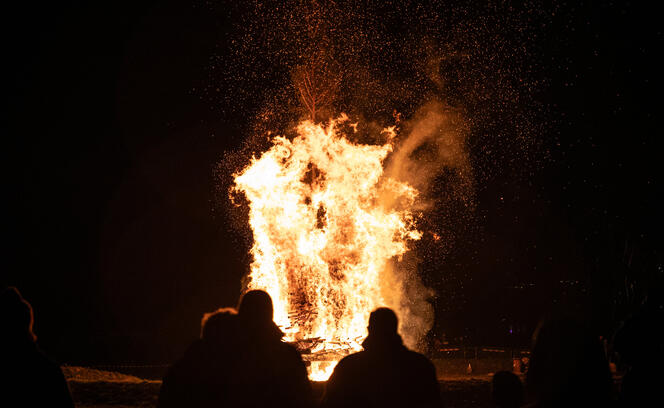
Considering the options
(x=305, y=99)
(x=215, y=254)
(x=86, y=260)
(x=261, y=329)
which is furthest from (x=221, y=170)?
(x=261, y=329)

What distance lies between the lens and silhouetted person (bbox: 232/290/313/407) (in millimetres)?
4438

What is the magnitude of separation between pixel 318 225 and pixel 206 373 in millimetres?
16391

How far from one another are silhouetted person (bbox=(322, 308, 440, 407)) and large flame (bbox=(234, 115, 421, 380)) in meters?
15.4

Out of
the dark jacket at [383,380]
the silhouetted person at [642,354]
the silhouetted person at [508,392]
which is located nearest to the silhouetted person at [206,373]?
the dark jacket at [383,380]

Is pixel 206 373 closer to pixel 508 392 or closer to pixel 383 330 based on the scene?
pixel 383 330

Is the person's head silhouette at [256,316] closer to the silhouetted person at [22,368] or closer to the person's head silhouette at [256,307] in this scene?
the person's head silhouette at [256,307]

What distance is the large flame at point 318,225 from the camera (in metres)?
20.3

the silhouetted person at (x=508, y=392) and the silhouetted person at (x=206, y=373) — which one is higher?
the silhouetted person at (x=206, y=373)

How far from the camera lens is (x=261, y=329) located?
4.50 metres

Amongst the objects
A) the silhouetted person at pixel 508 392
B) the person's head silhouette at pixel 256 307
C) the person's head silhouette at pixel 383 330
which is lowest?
the silhouetted person at pixel 508 392

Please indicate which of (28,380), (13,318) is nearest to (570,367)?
(28,380)

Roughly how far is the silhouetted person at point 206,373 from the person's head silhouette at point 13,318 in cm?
108

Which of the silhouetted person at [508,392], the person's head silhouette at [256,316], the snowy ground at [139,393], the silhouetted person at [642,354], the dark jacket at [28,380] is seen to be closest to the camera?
the silhouetted person at [642,354]

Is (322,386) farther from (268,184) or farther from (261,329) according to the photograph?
(268,184)
